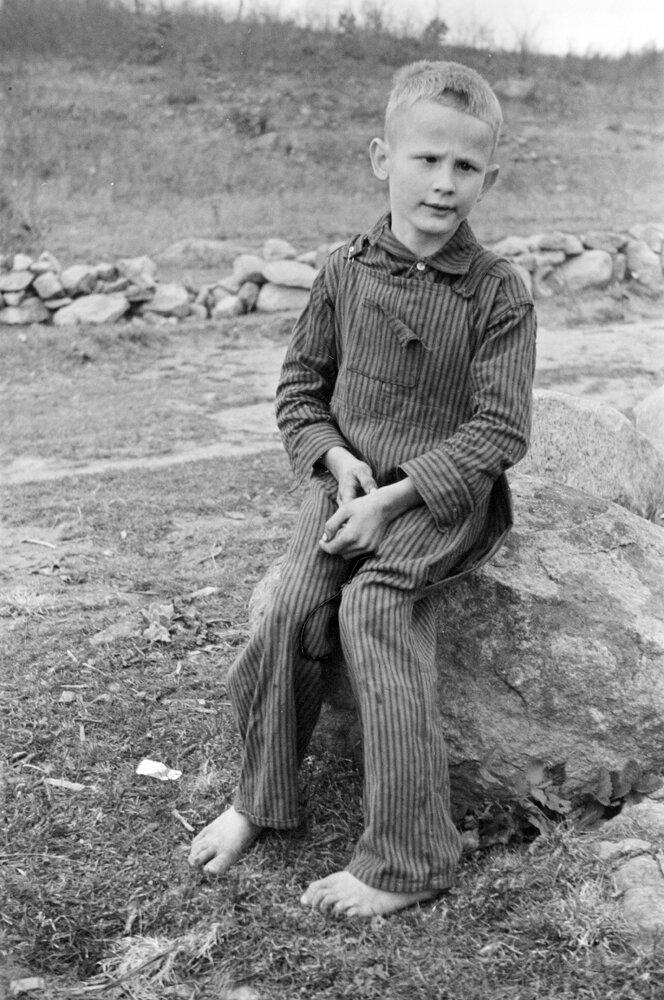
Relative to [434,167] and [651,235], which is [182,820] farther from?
[651,235]

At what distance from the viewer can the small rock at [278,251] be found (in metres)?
12.9

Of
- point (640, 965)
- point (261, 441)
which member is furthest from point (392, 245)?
point (261, 441)

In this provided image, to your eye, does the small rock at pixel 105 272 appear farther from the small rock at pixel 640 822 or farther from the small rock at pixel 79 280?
the small rock at pixel 640 822

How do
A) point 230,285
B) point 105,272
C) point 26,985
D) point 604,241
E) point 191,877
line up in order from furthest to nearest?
point 604,241
point 230,285
point 105,272
point 191,877
point 26,985

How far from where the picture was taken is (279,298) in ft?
38.3

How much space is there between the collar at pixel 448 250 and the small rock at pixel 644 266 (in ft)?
38.1

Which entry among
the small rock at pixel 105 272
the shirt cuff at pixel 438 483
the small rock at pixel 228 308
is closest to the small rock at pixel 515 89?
the small rock at pixel 228 308

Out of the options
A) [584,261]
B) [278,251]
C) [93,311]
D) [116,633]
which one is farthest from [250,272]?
[116,633]

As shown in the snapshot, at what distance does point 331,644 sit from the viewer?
2.46 m

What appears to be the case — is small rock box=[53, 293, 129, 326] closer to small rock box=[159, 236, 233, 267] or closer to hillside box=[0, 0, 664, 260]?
small rock box=[159, 236, 233, 267]

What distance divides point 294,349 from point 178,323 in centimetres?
847

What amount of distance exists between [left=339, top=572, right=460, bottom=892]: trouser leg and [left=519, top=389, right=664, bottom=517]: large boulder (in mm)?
2214

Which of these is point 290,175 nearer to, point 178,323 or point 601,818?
point 178,323

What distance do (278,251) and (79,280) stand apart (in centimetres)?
277
